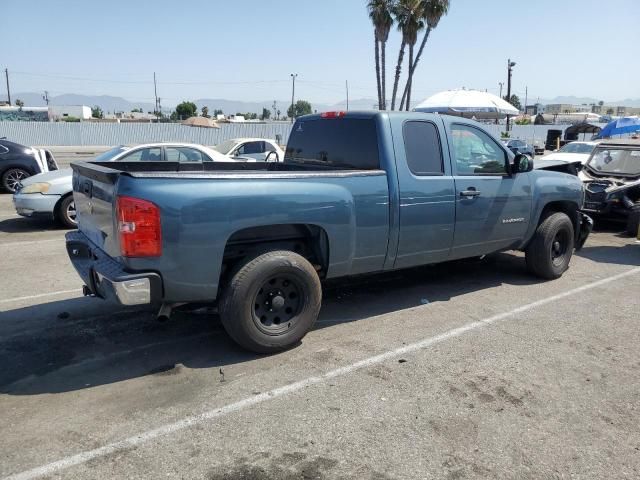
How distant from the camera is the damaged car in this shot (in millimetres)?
10000

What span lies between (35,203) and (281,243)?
6.66m

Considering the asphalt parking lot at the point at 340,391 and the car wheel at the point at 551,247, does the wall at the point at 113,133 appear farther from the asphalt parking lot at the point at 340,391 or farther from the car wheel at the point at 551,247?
the asphalt parking lot at the point at 340,391

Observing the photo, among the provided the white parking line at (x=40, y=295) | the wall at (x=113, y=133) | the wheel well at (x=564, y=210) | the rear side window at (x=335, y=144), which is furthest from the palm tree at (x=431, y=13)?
the white parking line at (x=40, y=295)

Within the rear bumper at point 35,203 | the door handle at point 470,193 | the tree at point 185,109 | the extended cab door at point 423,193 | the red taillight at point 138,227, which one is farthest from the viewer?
the tree at point 185,109

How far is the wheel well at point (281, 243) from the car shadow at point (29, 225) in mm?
6603

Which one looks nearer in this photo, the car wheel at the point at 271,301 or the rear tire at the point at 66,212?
the car wheel at the point at 271,301

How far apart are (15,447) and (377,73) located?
3290 centimetres

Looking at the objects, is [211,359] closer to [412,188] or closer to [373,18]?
[412,188]

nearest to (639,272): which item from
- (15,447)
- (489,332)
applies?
(489,332)

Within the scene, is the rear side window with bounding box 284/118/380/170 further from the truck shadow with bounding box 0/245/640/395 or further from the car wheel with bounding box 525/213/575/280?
the car wheel with bounding box 525/213/575/280

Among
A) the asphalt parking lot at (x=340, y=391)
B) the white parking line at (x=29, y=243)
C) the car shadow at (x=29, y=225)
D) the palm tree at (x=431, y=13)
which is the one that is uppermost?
the palm tree at (x=431, y=13)

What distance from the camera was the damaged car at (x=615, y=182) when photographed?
394 inches

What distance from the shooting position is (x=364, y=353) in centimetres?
442

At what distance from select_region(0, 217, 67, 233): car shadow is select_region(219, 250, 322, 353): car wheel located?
6.76 meters
